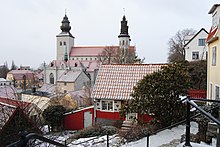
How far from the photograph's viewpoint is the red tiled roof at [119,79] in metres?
17.4

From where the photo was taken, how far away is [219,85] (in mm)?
11539

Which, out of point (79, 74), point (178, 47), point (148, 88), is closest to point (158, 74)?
point (148, 88)

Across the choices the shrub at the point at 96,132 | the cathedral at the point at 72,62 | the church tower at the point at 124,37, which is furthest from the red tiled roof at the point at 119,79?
the church tower at the point at 124,37

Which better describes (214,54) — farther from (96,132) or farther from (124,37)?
(124,37)

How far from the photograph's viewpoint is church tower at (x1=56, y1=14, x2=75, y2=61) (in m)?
80.3

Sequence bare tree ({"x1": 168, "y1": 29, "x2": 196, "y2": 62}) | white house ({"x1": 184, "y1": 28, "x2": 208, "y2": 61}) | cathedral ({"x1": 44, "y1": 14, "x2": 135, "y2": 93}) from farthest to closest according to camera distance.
Answer: cathedral ({"x1": 44, "y1": 14, "x2": 135, "y2": 93}) < bare tree ({"x1": 168, "y1": 29, "x2": 196, "y2": 62}) < white house ({"x1": 184, "y1": 28, "x2": 208, "y2": 61})

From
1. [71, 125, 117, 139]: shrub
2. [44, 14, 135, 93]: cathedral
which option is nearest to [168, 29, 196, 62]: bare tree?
[44, 14, 135, 93]: cathedral

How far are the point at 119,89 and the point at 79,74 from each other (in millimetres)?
37232

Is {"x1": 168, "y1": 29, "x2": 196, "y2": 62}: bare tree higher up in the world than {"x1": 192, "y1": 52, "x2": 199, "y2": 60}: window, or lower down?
higher up

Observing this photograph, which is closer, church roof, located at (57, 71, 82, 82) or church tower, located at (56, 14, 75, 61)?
church roof, located at (57, 71, 82, 82)

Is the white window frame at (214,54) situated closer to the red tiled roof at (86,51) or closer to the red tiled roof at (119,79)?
the red tiled roof at (119,79)

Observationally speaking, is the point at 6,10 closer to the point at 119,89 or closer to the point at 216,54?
the point at 119,89

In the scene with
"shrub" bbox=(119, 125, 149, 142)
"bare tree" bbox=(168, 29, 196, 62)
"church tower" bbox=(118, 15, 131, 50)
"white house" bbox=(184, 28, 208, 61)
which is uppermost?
"church tower" bbox=(118, 15, 131, 50)

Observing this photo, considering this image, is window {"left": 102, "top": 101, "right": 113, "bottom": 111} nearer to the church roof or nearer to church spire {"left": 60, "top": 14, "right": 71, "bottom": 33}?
the church roof
